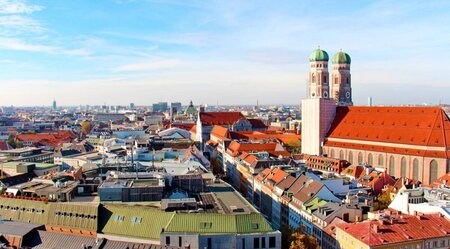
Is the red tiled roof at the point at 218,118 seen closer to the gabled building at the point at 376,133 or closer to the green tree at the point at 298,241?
the gabled building at the point at 376,133

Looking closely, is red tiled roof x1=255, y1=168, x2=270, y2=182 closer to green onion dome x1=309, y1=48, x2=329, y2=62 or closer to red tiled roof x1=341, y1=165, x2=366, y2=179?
red tiled roof x1=341, y1=165, x2=366, y2=179

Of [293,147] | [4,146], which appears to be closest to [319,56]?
[293,147]

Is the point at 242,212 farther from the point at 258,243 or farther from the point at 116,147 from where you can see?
the point at 116,147

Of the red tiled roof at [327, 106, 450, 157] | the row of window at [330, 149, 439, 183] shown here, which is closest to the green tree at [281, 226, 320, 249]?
the row of window at [330, 149, 439, 183]

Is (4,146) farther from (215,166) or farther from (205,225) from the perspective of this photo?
(205,225)

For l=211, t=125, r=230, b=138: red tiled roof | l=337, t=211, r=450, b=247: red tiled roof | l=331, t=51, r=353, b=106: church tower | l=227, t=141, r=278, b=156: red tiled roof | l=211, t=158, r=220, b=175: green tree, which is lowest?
l=211, t=158, r=220, b=175: green tree

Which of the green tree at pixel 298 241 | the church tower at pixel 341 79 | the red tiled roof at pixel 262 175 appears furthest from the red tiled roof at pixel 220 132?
the green tree at pixel 298 241
